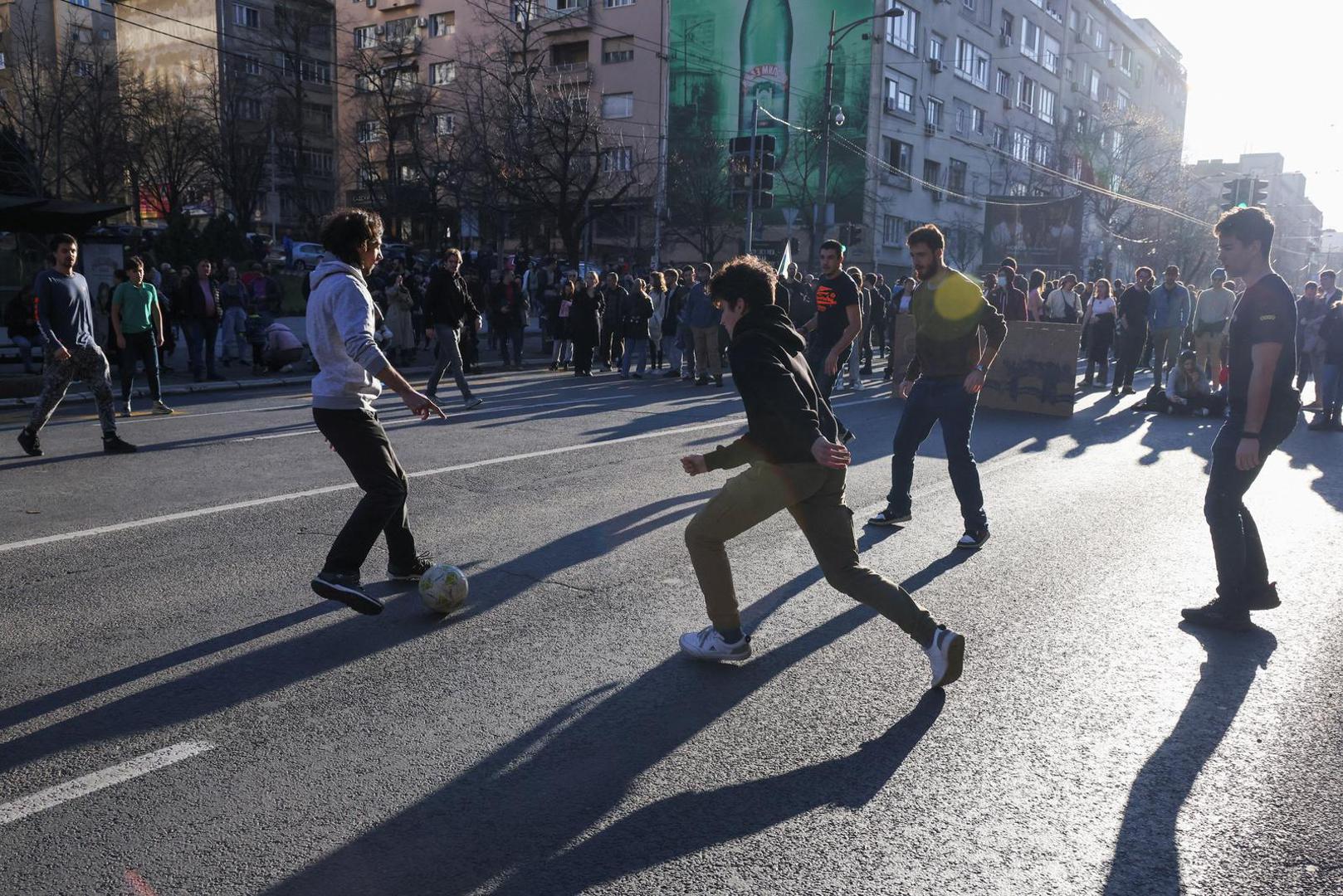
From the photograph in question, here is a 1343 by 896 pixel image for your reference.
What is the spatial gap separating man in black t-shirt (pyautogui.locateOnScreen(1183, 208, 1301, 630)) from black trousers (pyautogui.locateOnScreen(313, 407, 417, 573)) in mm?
→ 3877

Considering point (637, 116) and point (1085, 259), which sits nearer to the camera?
point (637, 116)

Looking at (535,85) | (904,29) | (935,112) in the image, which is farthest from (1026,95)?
(535,85)

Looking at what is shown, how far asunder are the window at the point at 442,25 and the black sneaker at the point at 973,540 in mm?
59426

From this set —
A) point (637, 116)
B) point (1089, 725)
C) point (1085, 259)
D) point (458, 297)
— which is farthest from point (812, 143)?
point (1089, 725)

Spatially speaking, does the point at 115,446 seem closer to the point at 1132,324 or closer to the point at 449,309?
the point at 449,309

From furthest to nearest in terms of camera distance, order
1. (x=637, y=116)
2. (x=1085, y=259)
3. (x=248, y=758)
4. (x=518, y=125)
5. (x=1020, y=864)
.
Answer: (x=1085, y=259), (x=637, y=116), (x=518, y=125), (x=248, y=758), (x=1020, y=864)

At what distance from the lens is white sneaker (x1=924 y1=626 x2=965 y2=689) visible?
398 cm

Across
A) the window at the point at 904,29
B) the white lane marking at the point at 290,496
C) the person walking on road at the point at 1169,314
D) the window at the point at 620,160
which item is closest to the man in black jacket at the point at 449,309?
the white lane marking at the point at 290,496

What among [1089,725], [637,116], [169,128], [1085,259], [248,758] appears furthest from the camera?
[1085,259]

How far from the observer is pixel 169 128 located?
139 feet

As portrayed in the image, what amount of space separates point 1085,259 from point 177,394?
2302 inches

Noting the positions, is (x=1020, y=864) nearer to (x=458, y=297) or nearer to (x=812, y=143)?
(x=458, y=297)

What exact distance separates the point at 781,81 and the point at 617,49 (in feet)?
30.3

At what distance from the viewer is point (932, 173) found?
5172cm
